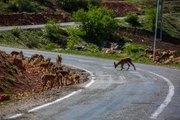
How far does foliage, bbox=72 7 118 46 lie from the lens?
65375 mm

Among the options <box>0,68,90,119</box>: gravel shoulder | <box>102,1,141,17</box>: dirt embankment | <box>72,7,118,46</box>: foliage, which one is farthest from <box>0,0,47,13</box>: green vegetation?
<box>0,68,90,119</box>: gravel shoulder

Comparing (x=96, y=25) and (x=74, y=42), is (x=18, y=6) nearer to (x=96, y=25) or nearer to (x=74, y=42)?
(x=96, y=25)

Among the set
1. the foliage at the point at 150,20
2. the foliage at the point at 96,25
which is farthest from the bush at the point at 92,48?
the foliage at the point at 150,20

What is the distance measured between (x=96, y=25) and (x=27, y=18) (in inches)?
466

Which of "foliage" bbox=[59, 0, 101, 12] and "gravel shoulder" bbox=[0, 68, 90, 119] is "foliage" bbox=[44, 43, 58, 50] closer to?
"foliage" bbox=[59, 0, 101, 12]

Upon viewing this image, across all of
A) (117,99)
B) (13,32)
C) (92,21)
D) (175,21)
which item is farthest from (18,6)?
(117,99)

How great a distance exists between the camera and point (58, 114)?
486 inches

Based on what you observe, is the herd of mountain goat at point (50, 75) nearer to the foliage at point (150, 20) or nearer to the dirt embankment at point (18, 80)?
the dirt embankment at point (18, 80)

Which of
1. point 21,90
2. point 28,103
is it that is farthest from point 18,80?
point 28,103

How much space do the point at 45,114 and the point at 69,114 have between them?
0.65m

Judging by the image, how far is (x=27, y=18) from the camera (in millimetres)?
70875

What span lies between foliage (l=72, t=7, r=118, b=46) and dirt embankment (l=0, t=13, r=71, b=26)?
8.11 meters

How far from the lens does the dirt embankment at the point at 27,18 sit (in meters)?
67.6

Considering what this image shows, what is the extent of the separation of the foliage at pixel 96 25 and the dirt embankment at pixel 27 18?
8.11 m
